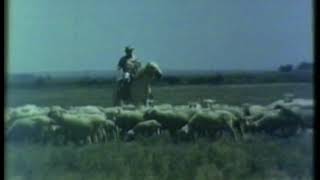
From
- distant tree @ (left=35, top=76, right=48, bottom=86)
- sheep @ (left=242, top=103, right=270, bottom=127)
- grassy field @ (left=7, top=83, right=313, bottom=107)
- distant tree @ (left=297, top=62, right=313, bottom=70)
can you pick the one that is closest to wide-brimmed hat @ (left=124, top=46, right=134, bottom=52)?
grassy field @ (left=7, top=83, right=313, bottom=107)

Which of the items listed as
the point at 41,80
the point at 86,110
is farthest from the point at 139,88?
the point at 41,80

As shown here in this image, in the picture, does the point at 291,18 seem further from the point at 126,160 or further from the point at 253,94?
the point at 126,160

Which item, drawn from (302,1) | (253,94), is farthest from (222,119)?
(302,1)

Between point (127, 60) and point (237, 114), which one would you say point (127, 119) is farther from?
point (237, 114)

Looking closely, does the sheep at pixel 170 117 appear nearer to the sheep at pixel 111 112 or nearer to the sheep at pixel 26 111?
the sheep at pixel 111 112

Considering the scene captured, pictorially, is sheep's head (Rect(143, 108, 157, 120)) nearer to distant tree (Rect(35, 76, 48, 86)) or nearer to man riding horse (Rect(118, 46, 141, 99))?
man riding horse (Rect(118, 46, 141, 99))

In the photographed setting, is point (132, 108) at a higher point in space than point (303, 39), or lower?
lower

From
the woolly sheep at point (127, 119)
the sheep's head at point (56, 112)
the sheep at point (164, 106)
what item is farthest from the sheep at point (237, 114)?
the sheep's head at point (56, 112)
